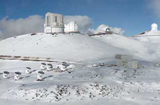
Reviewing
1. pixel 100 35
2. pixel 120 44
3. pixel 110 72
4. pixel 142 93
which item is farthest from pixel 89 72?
pixel 100 35

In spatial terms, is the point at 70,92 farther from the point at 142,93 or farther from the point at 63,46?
the point at 63,46

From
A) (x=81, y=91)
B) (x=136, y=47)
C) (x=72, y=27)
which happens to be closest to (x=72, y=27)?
(x=72, y=27)

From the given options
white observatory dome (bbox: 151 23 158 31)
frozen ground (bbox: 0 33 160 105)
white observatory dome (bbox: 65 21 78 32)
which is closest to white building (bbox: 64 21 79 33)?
white observatory dome (bbox: 65 21 78 32)

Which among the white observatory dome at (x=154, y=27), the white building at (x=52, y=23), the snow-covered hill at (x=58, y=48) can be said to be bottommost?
the snow-covered hill at (x=58, y=48)

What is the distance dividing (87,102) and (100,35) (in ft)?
227

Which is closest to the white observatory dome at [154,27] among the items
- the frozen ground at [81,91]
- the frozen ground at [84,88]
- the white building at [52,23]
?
the white building at [52,23]

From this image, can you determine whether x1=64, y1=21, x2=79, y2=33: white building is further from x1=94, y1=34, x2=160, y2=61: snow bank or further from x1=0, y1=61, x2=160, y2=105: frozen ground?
x1=0, y1=61, x2=160, y2=105: frozen ground

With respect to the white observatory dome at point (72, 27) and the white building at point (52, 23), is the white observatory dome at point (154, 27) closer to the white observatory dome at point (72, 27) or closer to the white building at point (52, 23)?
the white observatory dome at point (72, 27)

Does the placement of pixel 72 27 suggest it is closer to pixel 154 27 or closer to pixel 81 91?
pixel 154 27

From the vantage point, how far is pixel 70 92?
20.7m

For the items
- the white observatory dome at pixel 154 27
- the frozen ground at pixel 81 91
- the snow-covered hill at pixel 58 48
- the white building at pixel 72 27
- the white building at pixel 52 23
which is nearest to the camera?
the frozen ground at pixel 81 91

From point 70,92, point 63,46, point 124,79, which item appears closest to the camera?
point 70,92

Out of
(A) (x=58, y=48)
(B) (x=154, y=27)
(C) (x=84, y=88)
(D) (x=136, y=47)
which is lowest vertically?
(C) (x=84, y=88)

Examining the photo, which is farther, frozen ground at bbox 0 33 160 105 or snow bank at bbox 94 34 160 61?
snow bank at bbox 94 34 160 61
